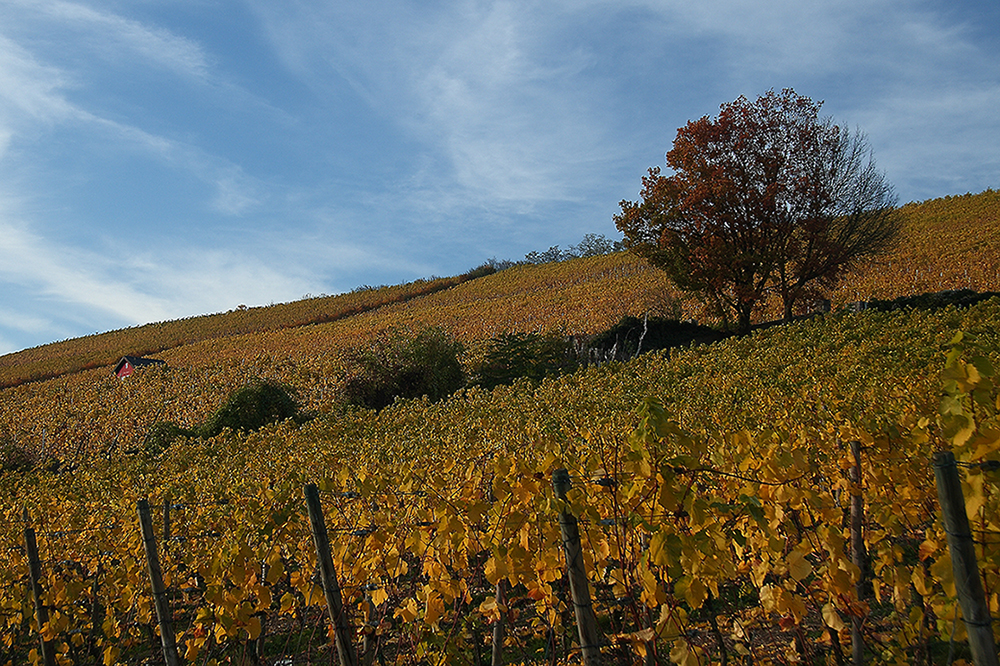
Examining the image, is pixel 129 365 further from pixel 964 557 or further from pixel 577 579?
pixel 964 557

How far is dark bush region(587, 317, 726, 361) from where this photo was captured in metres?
20.4

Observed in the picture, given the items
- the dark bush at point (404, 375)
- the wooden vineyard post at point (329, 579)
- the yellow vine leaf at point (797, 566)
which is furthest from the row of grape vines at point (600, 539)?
the dark bush at point (404, 375)

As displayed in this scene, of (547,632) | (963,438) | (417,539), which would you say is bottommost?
(547,632)

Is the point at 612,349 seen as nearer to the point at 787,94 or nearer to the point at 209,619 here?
the point at 787,94

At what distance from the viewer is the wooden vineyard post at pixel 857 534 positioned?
9.84 ft

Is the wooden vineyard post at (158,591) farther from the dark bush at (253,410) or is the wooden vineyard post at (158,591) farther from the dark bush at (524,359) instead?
the dark bush at (524,359)

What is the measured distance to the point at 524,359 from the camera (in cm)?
2133

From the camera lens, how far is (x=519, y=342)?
21828mm

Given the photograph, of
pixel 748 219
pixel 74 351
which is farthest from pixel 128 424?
pixel 74 351

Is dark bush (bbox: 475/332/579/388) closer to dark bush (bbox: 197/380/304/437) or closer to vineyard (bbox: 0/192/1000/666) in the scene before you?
dark bush (bbox: 197/380/304/437)

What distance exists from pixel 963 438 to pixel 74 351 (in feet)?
199

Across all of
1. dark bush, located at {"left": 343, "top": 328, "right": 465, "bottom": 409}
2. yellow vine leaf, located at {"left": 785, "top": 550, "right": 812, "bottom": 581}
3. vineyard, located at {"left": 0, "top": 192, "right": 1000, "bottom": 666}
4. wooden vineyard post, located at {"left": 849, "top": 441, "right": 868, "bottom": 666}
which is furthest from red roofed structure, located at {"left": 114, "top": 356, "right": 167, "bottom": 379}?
yellow vine leaf, located at {"left": 785, "top": 550, "right": 812, "bottom": 581}

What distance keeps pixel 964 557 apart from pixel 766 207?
19944 mm

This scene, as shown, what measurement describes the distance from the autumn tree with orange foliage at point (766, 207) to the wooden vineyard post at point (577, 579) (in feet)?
62.5
